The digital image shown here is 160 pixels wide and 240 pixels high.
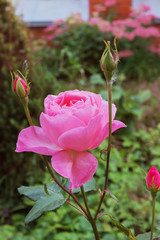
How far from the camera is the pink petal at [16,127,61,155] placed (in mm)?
297

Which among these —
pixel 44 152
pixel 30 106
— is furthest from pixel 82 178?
pixel 30 106

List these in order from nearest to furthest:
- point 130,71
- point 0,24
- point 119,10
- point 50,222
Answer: point 50,222
point 0,24
point 130,71
point 119,10

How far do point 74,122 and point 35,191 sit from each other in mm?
137

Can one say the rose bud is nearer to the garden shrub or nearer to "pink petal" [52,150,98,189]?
"pink petal" [52,150,98,189]

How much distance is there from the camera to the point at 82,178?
0.28 meters

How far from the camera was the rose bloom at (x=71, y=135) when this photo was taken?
0.94 feet

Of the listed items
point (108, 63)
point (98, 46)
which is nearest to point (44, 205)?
point (108, 63)

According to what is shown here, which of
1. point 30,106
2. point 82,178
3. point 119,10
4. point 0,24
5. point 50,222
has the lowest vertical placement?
point 50,222

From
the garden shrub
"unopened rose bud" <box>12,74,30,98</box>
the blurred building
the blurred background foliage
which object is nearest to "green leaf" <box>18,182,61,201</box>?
"unopened rose bud" <box>12,74,30,98</box>

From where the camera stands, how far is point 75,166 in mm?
293

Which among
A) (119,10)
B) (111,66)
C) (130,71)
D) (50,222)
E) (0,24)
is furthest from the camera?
(119,10)

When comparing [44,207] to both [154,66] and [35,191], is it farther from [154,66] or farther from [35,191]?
[154,66]

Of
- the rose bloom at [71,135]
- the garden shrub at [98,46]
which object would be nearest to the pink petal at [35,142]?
the rose bloom at [71,135]

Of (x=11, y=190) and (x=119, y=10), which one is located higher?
(x=119, y=10)
